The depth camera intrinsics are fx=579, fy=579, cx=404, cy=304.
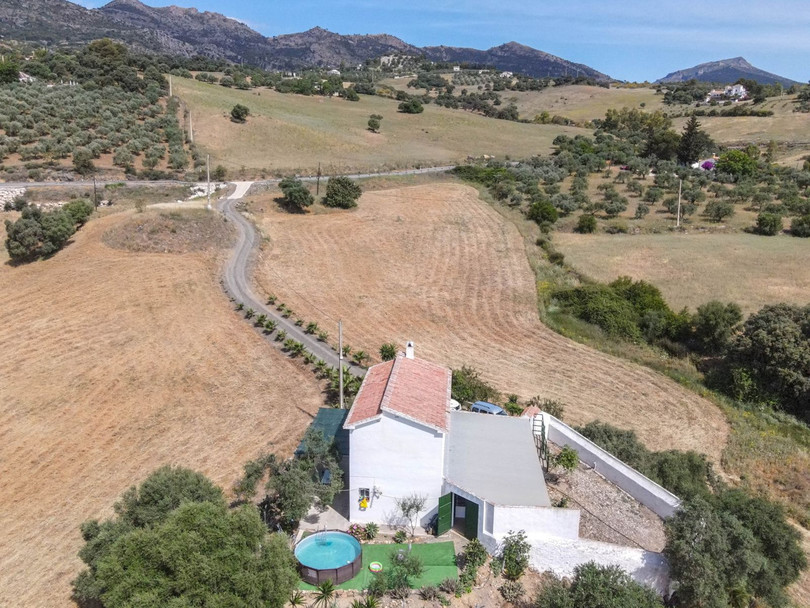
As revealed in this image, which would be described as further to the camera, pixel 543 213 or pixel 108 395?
pixel 543 213

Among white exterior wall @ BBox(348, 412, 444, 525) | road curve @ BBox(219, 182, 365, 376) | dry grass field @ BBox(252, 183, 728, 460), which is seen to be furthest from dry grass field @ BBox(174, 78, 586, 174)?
white exterior wall @ BBox(348, 412, 444, 525)

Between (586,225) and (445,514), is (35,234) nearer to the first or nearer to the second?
(445,514)

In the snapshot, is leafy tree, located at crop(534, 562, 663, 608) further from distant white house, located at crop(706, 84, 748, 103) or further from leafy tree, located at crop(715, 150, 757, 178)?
distant white house, located at crop(706, 84, 748, 103)

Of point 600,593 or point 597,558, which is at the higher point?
point 600,593

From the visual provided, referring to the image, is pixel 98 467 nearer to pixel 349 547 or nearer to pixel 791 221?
pixel 349 547

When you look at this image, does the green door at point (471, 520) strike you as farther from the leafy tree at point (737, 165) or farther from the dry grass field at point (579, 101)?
the dry grass field at point (579, 101)

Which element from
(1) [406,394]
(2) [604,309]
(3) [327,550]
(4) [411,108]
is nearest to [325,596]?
(3) [327,550]
